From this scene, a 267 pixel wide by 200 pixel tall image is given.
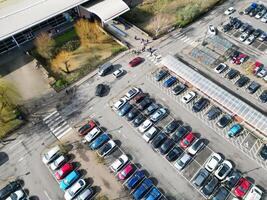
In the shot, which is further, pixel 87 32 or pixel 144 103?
pixel 87 32

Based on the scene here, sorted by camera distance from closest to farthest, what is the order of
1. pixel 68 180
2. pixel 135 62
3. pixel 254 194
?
pixel 254 194
pixel 68 180
pixel 135 62

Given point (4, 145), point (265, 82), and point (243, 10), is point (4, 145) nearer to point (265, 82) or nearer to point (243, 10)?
point (265, 82)

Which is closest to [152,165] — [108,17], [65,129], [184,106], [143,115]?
[143,115]

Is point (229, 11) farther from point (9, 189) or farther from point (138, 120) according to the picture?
point (9, 189)

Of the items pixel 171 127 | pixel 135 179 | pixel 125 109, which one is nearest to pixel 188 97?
pixel 171 127

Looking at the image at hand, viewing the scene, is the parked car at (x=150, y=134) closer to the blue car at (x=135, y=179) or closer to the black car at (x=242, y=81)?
the blue car at (x=135, y=179)

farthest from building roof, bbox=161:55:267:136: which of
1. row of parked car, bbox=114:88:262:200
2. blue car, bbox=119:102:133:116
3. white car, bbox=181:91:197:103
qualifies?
blue car, bbox=119:102:133:116

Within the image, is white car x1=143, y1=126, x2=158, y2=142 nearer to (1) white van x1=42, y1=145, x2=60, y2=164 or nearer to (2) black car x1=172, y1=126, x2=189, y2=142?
(2) black car x1=172, y1=126, x2=189, y2=142
